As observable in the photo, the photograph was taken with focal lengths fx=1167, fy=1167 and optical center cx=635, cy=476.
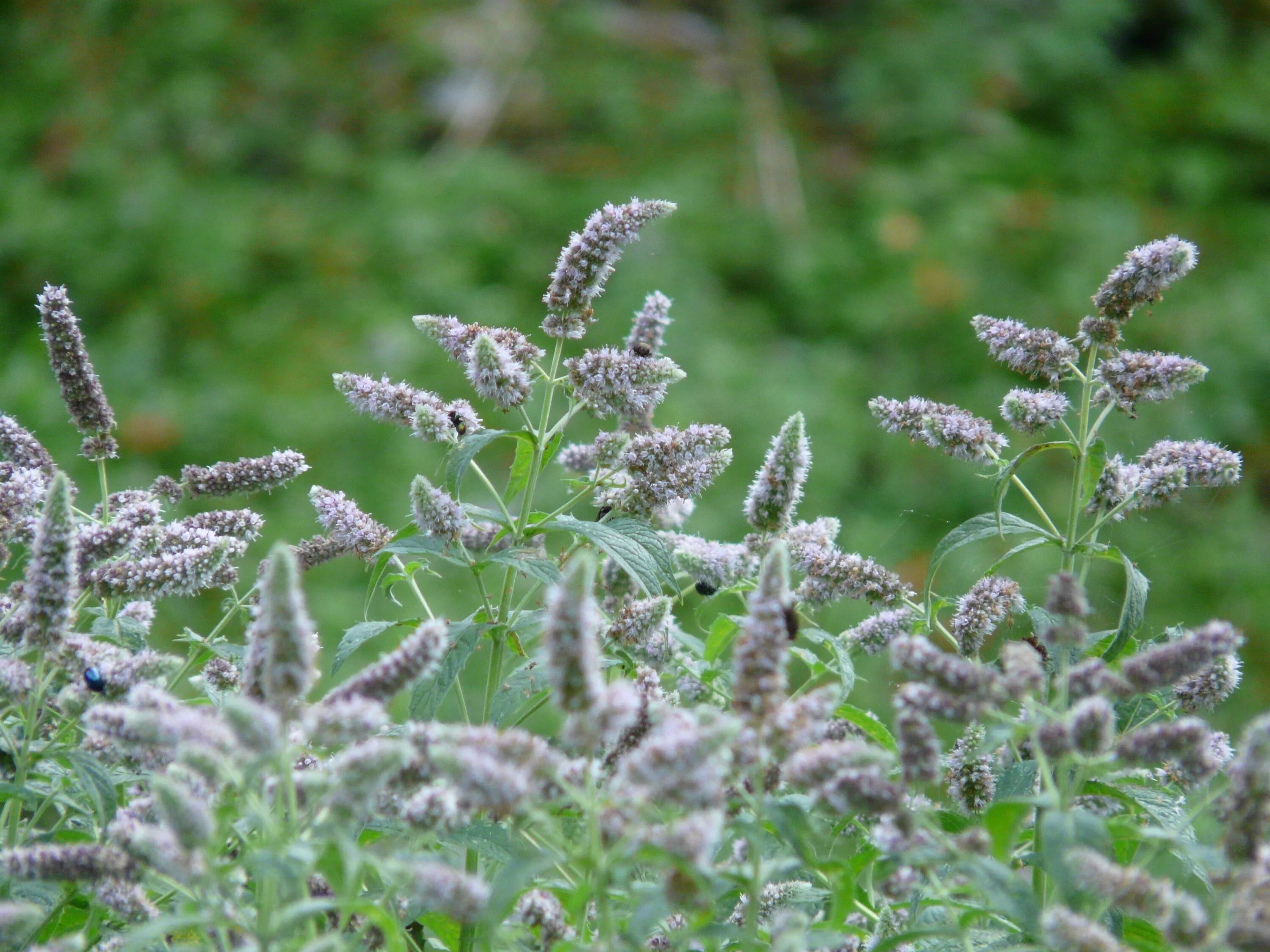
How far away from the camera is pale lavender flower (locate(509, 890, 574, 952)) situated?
53.3 inches

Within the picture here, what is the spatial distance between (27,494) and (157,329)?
176 inches

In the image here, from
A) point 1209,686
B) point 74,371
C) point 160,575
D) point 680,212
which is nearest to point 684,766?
point 160,575

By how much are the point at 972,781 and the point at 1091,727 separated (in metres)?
0.57

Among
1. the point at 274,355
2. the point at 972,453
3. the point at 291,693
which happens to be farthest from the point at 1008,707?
the point at 274,355

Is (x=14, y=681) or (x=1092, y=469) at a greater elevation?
(x=1092, y=469)

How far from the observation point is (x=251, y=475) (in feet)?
5.82

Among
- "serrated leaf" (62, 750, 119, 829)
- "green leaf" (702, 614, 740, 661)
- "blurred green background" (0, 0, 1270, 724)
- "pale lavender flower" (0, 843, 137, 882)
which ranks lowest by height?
"pale lavender flower" (0, 843, 137, 882)

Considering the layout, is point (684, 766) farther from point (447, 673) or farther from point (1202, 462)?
point (1202, 462)

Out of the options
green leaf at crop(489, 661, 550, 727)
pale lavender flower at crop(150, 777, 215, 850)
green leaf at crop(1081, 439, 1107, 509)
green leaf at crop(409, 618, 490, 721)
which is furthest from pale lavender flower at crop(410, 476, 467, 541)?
green leaf at crop(1081, 439, 1107, 509)

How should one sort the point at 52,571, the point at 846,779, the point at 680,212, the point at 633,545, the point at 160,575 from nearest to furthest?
the point at 846,779, the point at 52,571, the point at 160,575, the point at 633,545, the point at 680,212

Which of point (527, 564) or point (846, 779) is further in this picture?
point (527, 564)

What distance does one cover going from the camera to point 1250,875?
1.11m

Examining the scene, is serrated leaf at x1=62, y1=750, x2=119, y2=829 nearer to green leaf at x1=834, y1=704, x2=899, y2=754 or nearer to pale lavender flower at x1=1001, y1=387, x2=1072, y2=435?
green leaf at x1=834, y1=704, x2=899, y2=754

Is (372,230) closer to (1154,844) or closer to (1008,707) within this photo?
(1008,707)
